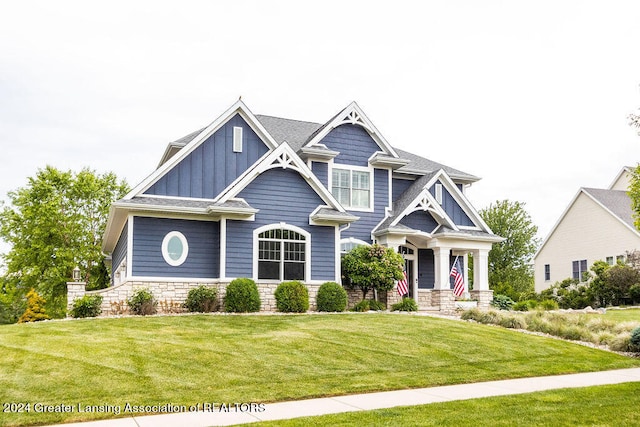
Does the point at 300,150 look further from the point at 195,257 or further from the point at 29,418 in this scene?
the point at 29,418

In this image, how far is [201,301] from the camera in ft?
65.2

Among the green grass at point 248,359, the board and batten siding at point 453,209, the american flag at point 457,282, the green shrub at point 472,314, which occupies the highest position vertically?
the board and batten siding at point 453,209

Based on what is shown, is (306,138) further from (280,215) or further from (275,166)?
(280,215)

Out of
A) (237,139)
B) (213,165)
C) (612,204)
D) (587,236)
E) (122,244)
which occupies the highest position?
(237,139)

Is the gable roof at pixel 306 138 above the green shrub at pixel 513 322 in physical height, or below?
above

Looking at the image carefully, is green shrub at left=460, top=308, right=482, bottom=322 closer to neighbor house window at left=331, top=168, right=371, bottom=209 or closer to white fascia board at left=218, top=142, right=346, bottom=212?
white fascia board at left=218, top=142, right=346, bottom=212

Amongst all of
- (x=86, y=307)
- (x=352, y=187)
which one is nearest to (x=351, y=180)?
(x=352, y=187)

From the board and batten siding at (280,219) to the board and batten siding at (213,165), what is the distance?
129cm

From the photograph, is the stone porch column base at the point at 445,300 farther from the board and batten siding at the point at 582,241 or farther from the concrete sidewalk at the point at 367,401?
the board and batten siding at the point at 582,241

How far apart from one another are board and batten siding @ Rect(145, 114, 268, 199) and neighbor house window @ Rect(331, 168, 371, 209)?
3940 millimetres

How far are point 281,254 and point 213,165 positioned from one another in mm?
4064

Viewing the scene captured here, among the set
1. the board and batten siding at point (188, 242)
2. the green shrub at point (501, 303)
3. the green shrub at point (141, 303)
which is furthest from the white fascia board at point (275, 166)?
the green shrub at point (501, 303)

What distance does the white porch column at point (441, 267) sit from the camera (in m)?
25.6

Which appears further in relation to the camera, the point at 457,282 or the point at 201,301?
the point at 457,282
